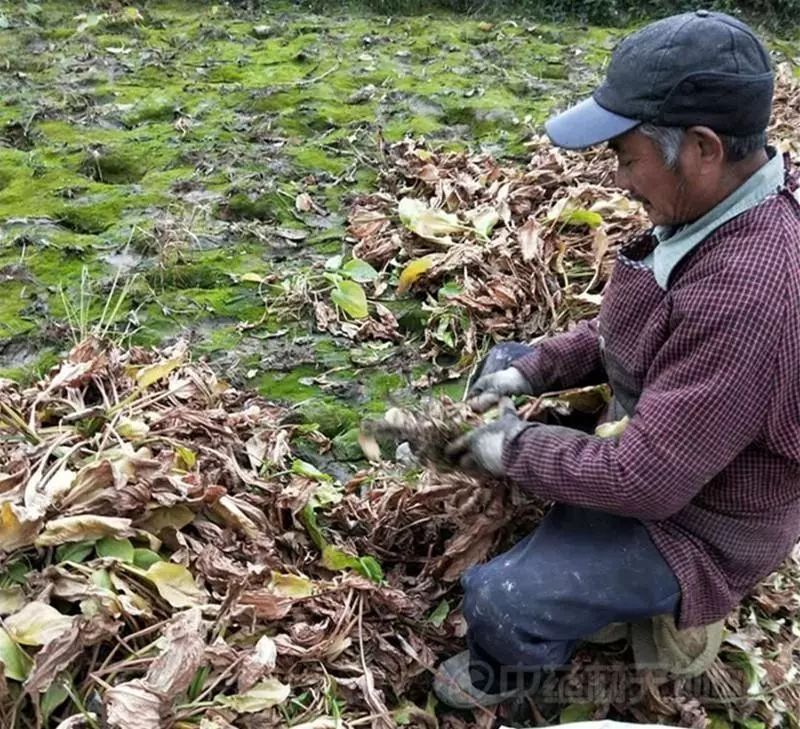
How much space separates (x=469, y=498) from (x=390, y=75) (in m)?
4.03

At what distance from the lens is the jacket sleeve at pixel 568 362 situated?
2705 millimetres

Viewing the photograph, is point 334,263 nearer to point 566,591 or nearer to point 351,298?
point 351,298

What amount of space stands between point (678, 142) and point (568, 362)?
2.68ft

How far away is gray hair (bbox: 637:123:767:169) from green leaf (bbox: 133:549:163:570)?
4.88 feet

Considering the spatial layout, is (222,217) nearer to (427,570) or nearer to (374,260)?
(374,260)

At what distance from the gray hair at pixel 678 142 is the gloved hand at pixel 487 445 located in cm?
69

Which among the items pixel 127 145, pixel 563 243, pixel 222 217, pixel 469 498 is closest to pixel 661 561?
pixel 469 498

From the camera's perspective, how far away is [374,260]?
156 inches

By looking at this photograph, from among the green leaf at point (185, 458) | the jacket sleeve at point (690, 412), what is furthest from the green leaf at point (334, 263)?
the jacket sleeve at point (690, 412)

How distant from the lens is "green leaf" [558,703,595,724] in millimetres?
2420

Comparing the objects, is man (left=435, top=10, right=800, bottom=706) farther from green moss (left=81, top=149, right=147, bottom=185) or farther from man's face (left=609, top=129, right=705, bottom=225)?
green moss (left=81, top=149, right=147, bottom=185)

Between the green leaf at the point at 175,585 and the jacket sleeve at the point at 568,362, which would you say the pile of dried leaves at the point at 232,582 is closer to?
the green leaf at the point at 175,585

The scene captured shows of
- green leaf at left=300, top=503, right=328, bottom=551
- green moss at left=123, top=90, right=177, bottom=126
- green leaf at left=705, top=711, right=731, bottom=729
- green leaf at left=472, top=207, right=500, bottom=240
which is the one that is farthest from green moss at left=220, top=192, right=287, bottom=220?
green leaf at left=705, top=711, right=731, bottom=729

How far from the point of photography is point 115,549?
2.29m
